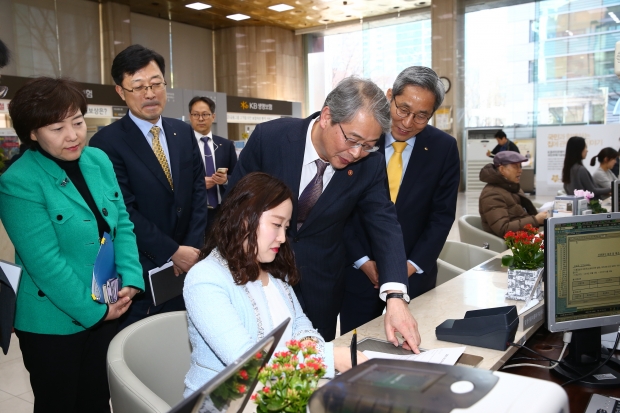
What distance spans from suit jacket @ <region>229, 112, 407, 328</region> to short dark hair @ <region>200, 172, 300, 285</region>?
0.44 meters

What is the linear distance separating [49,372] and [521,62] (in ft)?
40.5

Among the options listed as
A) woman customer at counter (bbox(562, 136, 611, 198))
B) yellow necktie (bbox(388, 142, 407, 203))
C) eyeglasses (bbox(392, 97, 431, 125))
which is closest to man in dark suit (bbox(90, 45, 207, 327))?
yellow necktie (bbox(388, 142, 407, 203))

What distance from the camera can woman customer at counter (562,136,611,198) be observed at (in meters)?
6.39

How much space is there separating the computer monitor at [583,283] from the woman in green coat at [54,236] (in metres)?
1.53

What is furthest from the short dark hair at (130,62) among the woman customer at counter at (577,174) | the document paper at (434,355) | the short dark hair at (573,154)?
the short dark hair at (573,154)

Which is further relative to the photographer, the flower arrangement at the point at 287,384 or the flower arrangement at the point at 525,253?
the flower arrangement at the point at 525,253

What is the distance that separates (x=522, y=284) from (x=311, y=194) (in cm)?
95

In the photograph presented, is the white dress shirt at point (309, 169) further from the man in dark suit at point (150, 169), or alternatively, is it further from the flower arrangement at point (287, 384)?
the flower arrangement at point (287, 384)

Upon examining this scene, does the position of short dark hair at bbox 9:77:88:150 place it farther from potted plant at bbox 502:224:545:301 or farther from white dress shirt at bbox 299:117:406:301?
potted plant at bbox 502:224:545:301

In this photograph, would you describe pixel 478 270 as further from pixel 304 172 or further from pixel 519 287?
pixel 304 172

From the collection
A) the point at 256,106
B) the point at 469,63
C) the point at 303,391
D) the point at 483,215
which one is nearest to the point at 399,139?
the point at 303,391

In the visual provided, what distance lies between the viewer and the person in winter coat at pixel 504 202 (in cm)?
416

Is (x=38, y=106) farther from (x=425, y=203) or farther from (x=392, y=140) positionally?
(x=425, y=203)

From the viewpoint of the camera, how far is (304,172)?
1967 millimetres
